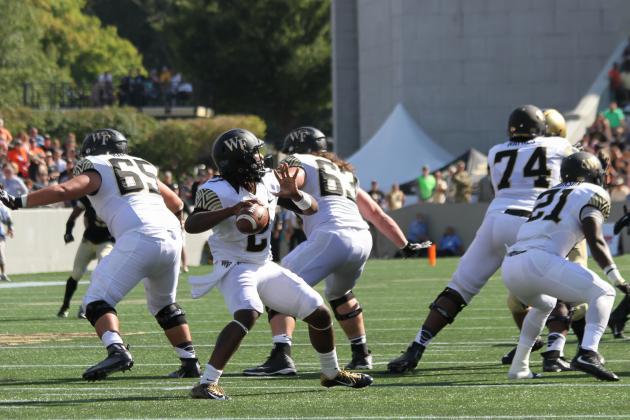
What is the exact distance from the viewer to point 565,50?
40.7 metres

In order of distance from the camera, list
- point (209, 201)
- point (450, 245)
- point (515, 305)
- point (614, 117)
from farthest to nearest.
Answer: point (614, 117) < point (450, 245) < point (515, 305) < point (209, 201)

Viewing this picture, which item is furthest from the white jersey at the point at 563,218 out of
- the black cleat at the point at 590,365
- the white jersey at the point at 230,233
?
the white jersey at the point at 230,233

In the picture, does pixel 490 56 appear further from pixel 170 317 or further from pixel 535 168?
pixel 170 317

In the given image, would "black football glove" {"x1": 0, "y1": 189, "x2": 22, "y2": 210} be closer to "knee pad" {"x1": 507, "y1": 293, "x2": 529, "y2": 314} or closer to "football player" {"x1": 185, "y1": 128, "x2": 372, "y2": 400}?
"football player" {"x1": 185, "y1": 128, "x2": 372, "y2": 400}

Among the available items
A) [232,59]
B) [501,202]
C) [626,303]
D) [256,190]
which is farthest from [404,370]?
[232,59]

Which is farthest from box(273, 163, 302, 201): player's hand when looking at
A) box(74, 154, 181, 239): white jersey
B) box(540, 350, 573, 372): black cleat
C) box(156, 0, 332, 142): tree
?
box(156, 0, 332, 142): tree

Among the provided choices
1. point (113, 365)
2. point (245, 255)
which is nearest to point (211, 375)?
point (245, 255)

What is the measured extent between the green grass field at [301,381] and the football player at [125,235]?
1.17 ft

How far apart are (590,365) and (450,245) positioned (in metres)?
20.2

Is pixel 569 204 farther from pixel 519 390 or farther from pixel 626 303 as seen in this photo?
pixel 626 303

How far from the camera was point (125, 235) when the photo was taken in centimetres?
977

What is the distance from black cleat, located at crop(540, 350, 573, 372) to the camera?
32.1 feet

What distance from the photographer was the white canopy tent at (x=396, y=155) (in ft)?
115

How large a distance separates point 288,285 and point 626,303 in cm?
429
